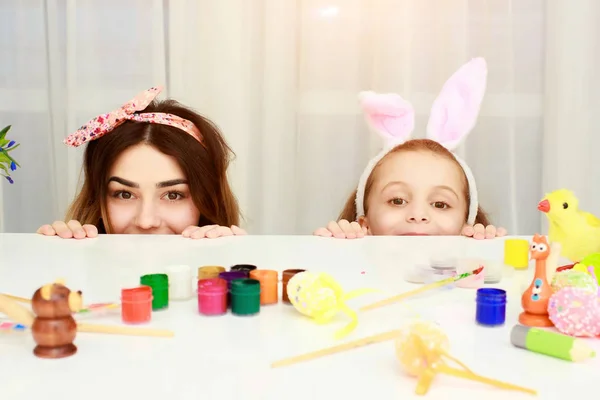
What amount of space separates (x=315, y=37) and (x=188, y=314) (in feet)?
5.18

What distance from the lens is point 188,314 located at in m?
0.65

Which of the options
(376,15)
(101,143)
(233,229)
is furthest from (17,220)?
(376,15)

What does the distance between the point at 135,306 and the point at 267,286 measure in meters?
0.15

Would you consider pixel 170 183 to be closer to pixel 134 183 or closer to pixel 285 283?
pixel 134 183

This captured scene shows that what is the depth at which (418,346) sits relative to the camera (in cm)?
49

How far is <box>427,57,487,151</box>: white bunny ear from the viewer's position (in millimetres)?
1538

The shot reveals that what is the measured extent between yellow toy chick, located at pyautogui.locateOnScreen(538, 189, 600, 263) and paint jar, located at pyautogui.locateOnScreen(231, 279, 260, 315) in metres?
0.45

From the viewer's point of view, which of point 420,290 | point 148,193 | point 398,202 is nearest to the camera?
point 420,290

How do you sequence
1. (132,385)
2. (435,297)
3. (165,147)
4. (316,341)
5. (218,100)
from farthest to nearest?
1. (218,100)
2. (165,147)
3. (435,297)
4. (316,341)
5. (132,385)

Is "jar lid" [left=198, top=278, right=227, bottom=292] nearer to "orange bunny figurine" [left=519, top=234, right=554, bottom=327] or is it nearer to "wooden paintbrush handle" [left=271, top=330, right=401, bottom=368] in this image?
"wooden paintbrush handle" [left=271, top=330, right=401, bottom=368]

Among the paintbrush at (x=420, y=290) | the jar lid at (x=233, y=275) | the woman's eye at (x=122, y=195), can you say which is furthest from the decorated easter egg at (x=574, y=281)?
the woman's eye at (x=122, y=195)

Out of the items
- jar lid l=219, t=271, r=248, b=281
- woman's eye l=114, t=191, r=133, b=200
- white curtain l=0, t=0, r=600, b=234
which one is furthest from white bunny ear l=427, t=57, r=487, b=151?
jar lid l=219, t=271, r=248, b=281

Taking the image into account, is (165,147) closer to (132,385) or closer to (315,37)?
(315,37)

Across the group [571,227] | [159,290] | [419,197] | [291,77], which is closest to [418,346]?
[159,290]
